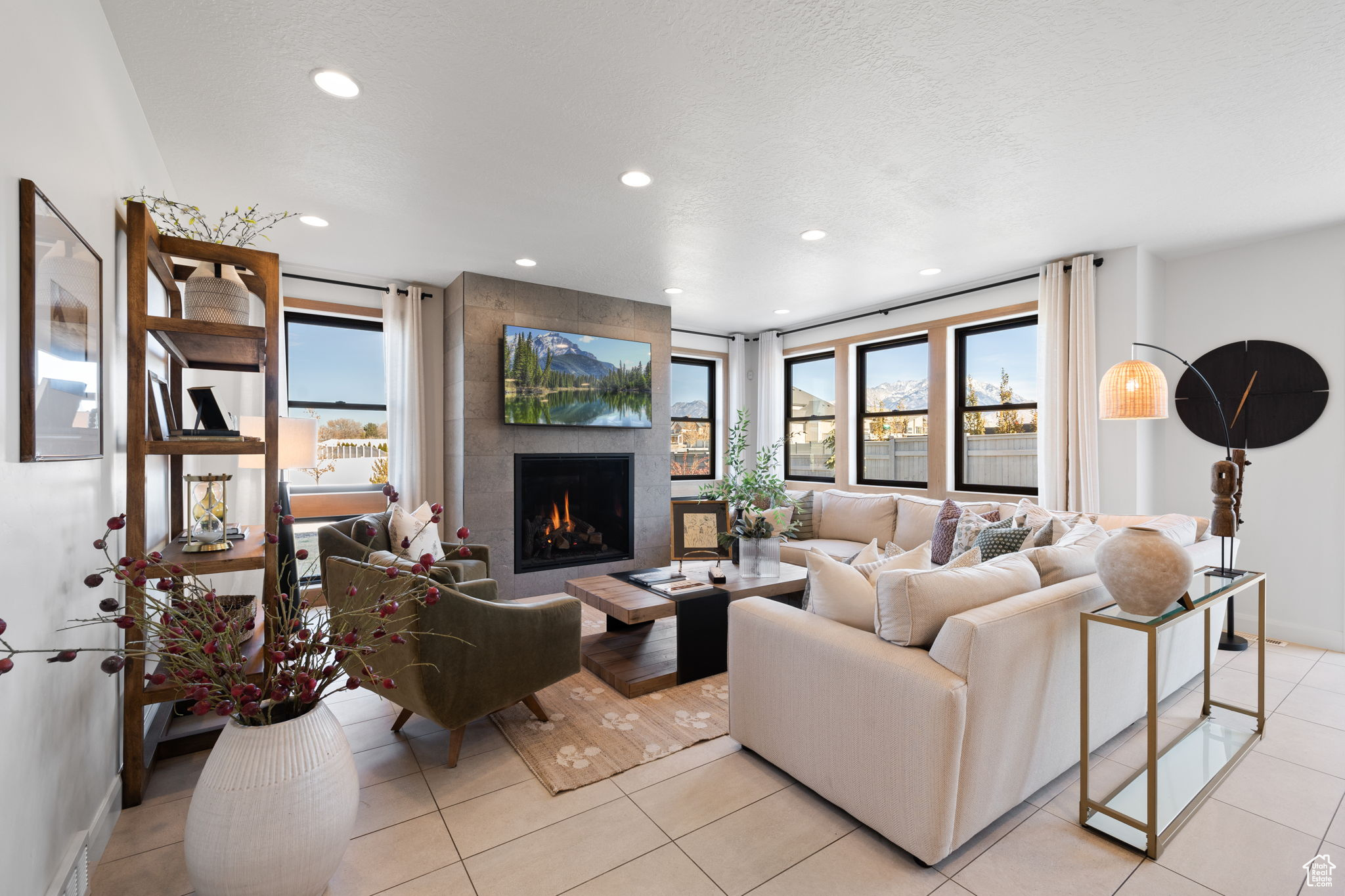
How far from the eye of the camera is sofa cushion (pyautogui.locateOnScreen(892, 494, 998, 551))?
457 cm

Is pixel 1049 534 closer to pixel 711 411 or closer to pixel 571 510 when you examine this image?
pixel 571 510

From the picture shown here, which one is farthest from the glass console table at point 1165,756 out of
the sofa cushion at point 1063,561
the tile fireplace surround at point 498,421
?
the tile fireplace surround at point 498,421

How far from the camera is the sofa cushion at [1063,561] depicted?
2.25 m

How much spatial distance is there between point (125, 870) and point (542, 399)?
3533mm

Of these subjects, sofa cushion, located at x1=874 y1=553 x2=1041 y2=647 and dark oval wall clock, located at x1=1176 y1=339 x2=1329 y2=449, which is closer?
sofa cushion, located at x1=874 y1=553 x2=1041 y2=647

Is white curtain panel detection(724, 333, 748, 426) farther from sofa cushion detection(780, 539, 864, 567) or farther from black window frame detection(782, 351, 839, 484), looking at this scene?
sofa cushion detection(780, 539, 864, 567)

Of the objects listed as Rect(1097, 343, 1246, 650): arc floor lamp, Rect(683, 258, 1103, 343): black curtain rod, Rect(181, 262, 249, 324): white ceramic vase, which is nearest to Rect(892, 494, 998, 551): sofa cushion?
Rect(1097, 343, 1246, 650): arc floor lamp

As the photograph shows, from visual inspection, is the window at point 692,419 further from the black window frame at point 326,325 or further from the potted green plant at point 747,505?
the black window frame at point 326,325

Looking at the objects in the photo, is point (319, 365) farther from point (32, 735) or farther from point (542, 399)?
point (32, 735)

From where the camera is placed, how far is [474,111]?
2.39 metres

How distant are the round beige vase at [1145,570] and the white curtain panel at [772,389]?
187 inches

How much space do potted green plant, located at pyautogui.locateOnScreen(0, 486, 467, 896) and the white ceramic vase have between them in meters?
0.99

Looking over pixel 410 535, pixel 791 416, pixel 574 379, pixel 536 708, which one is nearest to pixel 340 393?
pixel 574 379

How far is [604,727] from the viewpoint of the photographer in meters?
2.62
